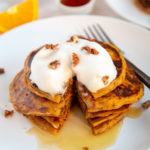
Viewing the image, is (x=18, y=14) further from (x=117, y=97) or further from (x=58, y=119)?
(x=117, y=97)

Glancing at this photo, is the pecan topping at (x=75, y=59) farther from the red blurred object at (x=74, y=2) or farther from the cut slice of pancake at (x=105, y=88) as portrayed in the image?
the red blurred object at (x=74, y=2)

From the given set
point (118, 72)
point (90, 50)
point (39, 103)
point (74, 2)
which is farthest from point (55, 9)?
point (39, 103)

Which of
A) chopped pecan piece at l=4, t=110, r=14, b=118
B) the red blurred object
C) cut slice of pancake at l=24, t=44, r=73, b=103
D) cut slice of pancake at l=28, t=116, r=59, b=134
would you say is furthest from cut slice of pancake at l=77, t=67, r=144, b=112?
the red blurred object

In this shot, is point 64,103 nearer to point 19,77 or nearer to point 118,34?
point 19,77

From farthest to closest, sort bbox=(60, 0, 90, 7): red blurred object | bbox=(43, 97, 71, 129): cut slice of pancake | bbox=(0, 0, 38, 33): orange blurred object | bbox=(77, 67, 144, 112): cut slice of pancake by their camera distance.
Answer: bbox=(60, 0, 90, 7): red blurred object
bbox=(0, 0, 38, 33): orange blurred object
bbox=(43, 97, 71, 129): cut slice of pancake
bbox=(77, 67, 144, 112): cut slice of pancake

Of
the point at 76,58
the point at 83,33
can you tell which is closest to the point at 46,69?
the point at 76,58

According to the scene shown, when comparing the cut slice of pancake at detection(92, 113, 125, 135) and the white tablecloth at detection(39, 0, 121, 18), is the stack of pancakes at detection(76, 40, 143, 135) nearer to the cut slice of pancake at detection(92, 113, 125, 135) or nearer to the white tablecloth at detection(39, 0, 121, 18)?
the cut slice of pancake at detection(92, 113, 125, 135)

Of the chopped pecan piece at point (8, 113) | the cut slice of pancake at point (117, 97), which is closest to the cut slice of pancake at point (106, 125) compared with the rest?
the cut slice of pancake at point (117, 97)
